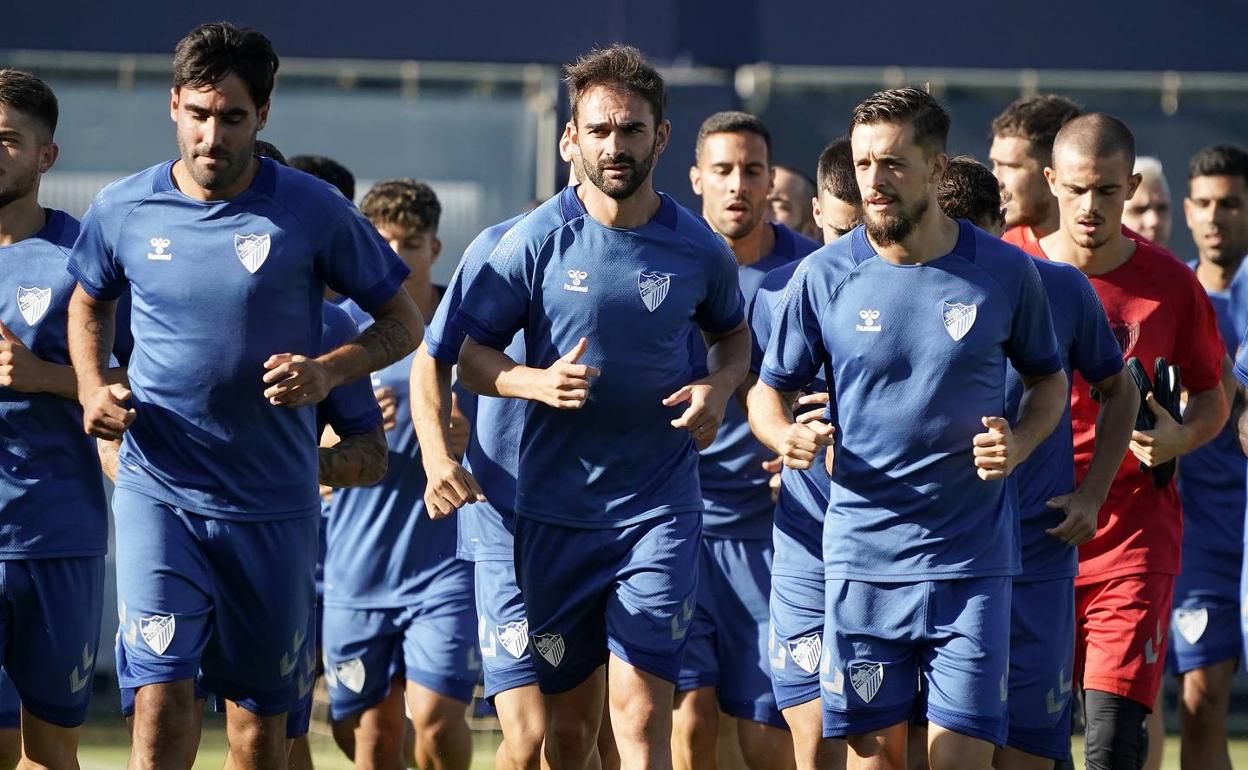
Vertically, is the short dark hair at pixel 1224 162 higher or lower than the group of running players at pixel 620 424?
higher

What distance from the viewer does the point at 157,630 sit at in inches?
222

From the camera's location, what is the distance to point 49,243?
6.31 meters

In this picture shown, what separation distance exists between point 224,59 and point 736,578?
10.1 ft

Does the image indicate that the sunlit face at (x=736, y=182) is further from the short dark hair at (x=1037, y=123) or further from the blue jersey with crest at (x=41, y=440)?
the blue jersey with crest at (x=41, y=440)

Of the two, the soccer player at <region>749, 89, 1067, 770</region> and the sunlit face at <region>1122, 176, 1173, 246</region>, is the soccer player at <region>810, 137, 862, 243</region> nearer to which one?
the soccer player at <region>749, 89, 1067, 770</region>

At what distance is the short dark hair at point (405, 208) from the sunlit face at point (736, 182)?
115cm

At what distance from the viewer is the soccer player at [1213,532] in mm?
8141

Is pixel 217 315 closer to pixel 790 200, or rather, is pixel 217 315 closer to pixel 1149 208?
pixel 790 200

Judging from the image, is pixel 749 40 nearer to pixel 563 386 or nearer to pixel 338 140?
pixel 338 140

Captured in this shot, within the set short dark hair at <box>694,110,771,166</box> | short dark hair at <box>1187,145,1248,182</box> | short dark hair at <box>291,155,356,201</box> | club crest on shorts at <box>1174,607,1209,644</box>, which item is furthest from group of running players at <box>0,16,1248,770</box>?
short dark hair at <box>1187,145,1248,182</box>

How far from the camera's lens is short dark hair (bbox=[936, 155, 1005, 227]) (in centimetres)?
653

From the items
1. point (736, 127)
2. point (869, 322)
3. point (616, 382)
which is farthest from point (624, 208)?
point (736, 127)

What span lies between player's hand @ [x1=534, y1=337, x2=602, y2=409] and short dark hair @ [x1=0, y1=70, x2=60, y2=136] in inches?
73.5

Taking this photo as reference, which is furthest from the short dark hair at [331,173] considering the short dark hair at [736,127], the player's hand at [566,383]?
the player's hand at [566,383]
